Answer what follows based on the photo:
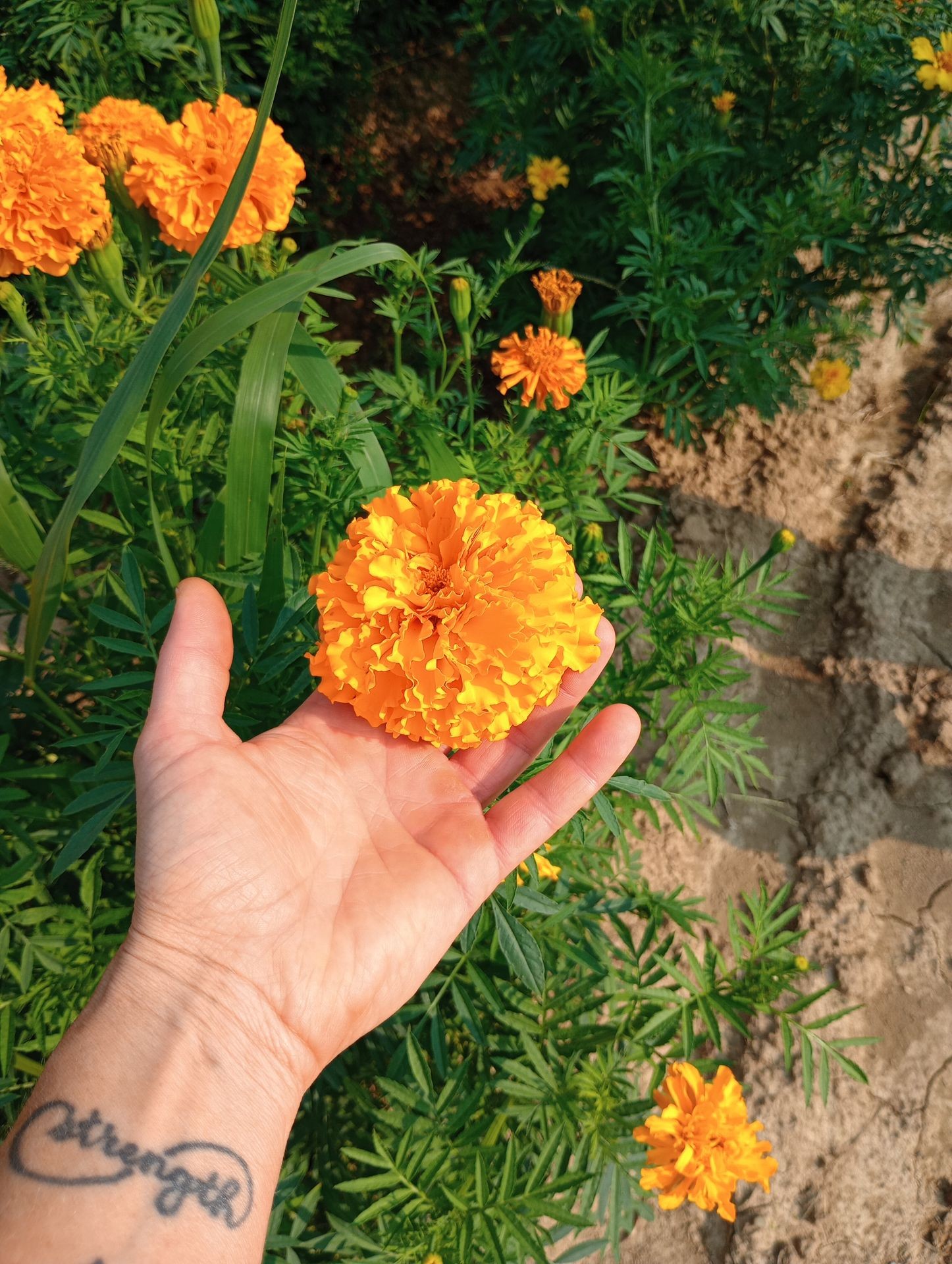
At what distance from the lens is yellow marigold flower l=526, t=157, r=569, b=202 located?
8.82 feet

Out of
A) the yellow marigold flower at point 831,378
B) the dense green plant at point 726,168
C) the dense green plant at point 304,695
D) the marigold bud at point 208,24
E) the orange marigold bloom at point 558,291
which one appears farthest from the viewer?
the yellow marigold flower at point 831,378

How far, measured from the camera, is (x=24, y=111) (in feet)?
4.75

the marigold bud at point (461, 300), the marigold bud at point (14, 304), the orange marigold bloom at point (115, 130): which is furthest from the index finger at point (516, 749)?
the orange marigold bloom at point (115, 130)

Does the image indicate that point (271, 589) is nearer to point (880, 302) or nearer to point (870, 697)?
point (870, 697)

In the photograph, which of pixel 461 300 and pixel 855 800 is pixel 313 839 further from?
pixel 855 800

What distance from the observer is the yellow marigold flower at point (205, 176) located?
1.48 metres

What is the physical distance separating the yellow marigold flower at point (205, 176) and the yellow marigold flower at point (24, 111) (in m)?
0.15

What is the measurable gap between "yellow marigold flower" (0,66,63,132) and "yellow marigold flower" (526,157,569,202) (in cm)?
162

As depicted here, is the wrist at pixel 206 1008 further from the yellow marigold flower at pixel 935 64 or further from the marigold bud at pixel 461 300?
the yellow marigold flower at pixel 935 64

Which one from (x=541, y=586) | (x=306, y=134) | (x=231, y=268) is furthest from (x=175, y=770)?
(x=306, y=134)

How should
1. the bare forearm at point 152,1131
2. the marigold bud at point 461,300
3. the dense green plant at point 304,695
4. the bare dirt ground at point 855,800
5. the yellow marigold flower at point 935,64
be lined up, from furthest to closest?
the yellow marigold flower at point 935,64, the bare dirt ground at point 855,800, the marigold bud at point 461,300, the dense green plant at point 304,695, the bare forearm at point 152,1131

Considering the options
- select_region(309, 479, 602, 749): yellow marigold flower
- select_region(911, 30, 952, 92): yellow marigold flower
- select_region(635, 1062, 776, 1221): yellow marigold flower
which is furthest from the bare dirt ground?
select_region(309, 479, 602, 749): yellow marigold flower

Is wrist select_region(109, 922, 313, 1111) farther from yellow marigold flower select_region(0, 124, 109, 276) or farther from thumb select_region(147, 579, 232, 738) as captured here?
yellow marigold flower select_region(0, 124, 109, 276)

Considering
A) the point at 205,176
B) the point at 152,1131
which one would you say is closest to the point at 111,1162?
the point at 152,1131
